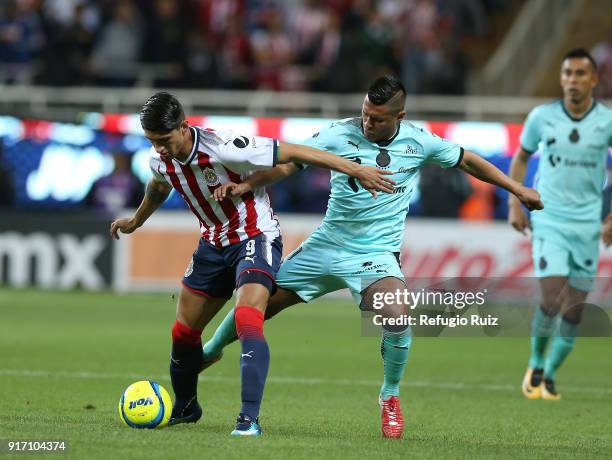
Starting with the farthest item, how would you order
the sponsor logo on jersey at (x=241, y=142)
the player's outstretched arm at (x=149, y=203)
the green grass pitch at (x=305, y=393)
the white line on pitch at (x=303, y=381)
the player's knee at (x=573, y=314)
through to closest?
the white line on pitch at (x=303, y=381) → the player's knee at (x=573, y=314) → the player's outstretched arm at (x=149, y=203) → the sponsor logo on jersey at (x=241, y=142) → the green grass pitch at (x=305, y=393)

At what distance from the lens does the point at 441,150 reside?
744 cm

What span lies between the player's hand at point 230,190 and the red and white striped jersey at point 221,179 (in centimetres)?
10

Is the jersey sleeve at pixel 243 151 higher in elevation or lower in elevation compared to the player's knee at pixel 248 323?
higher

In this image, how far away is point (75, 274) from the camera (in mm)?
18312

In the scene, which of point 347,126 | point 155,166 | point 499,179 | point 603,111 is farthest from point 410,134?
point 603,111

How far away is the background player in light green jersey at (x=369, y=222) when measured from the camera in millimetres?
7242

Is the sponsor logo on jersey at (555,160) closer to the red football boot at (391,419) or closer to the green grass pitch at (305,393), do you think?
the green grass pitch at (305,393)

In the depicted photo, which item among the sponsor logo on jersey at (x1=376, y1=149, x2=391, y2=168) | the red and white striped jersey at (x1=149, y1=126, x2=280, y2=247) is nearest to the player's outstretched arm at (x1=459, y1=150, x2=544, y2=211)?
the sponsor logo on jersey at (x1=376, y1=149, x2=391, y2=168)

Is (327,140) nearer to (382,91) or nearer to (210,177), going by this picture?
(382,91)

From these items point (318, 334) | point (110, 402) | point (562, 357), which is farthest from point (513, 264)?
point (110, 402)

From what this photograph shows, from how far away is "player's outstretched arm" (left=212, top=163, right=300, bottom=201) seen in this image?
695cm

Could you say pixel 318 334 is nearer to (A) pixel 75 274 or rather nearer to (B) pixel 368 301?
(A) pixel 75 274

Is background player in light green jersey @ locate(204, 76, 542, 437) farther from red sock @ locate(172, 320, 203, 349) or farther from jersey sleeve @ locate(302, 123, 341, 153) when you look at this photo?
red sock @ locate(172, 320, 203, 349)

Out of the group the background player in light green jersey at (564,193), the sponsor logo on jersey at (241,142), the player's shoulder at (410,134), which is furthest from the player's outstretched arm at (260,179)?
the background player in light green jersey at (564,193)
